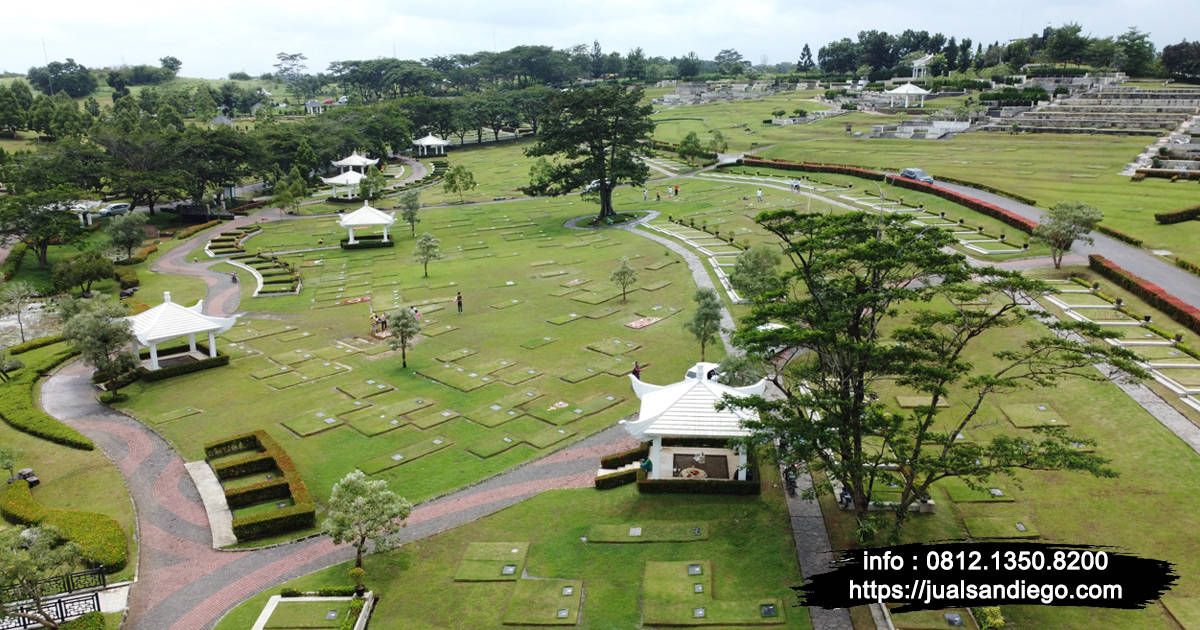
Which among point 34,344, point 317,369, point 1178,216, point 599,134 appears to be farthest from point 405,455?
point 1178,216

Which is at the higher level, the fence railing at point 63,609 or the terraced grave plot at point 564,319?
the terraced grave plot at point 564,319

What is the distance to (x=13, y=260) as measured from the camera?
6925cm

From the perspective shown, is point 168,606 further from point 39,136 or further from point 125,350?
point 39,136

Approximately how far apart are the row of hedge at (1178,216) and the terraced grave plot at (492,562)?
5690 centimetres

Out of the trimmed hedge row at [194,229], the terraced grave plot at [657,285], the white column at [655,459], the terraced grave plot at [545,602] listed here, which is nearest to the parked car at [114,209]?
the trimmed hedge row at [194,229]

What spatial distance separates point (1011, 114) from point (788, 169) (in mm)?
38670

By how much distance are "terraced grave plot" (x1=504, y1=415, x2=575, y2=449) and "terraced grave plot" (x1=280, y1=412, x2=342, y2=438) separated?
9.42 m

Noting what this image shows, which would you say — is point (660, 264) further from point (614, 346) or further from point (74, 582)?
point (74, 582)

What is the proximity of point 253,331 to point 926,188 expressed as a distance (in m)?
65.0

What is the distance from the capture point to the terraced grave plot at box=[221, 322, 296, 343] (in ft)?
169

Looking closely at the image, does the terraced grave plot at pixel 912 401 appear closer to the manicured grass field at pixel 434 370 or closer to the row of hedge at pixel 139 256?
the manicured grass field at pixel 434 370

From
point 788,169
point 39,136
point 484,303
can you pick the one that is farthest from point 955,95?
point 39,136

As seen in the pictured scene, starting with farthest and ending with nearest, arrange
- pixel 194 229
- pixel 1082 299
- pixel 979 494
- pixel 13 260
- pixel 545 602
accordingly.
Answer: pixel 194 229 < pixel 13 260 < pixel 1082 299 < pixel 979 494 < pixel 545 602

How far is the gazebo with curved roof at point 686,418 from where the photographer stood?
95.2 feet
